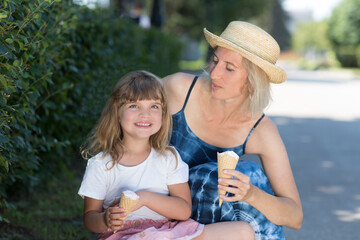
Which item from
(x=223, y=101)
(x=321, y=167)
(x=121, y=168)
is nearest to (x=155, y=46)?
(x=321, y=167)

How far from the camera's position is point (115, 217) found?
2484 millimetres

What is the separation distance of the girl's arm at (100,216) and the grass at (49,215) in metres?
1.38

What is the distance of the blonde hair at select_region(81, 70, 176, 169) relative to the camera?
9.65 feet

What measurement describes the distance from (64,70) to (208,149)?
162 centimetres

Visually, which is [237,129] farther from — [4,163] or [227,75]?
[4,163]

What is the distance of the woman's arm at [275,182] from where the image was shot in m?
3.06

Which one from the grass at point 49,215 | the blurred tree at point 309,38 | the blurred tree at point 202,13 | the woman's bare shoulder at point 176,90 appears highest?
the blurred tree at point 309,38

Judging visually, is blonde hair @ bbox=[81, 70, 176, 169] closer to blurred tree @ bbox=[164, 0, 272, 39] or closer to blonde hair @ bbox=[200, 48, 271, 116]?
blonde hair @ bbox=[200, 48, 271, 116]

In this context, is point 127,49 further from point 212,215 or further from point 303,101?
point 303,101

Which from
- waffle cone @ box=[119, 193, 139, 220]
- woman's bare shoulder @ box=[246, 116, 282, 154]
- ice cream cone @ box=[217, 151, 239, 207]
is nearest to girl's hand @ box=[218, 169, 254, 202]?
A: ice cream cone @ box=[217, 151, 239, 207]

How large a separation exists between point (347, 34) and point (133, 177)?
161 ft

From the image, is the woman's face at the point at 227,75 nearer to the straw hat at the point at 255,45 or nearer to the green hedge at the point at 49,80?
the straw hat at the point at 255,45

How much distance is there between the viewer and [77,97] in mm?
4852

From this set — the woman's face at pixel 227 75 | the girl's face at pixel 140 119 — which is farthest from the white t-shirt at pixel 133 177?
the woman's face at pixel 227 75
